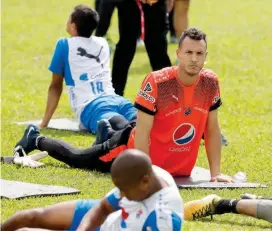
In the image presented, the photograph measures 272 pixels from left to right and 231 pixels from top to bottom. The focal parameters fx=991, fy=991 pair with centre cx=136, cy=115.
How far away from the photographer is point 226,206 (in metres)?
6.59

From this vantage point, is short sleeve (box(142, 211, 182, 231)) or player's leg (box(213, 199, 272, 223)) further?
player's leg (box(213, 199, 272, 223))

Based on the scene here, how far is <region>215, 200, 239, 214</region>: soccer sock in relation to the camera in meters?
6.57

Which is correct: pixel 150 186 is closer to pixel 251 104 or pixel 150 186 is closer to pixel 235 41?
pixel 251 104

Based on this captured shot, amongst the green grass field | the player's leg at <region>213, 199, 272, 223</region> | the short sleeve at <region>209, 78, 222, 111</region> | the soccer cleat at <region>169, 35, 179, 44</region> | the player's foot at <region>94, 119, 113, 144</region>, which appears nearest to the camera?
the player's leg at <region>213, 199, 272, 223</region>

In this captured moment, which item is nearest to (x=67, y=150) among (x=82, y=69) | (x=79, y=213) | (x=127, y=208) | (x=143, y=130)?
(x=143, y=130)

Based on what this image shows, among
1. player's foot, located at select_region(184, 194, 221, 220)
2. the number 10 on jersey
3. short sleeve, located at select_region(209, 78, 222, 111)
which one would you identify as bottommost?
player's foot, located at select_region(184, 194, 221, 220)

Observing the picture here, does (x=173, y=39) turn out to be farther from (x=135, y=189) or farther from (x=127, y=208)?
(x=135, y=189)

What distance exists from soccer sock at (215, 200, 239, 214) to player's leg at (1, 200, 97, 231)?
1.23 metres

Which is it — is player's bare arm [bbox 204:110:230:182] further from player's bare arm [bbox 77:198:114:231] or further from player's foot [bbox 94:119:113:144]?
player's bare arm [bbox 77:198:114:231]

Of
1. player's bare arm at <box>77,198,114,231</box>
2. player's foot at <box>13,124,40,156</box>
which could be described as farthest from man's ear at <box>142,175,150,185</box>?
player's foot at <box>13,124,40,156</box>

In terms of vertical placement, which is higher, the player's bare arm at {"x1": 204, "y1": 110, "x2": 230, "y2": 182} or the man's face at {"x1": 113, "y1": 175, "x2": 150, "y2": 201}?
the man's face at {"x1": 113, "y1": 175, "x2": 150, "y2": 201}

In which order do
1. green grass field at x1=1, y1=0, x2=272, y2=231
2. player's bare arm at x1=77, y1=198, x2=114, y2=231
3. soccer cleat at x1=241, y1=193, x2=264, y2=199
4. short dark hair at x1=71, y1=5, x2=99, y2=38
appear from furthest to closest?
short dark hair at x1=71, y1=5, x2=99, y2=38 < green grass field at x1=1, y1=0, x2=272, y2=231 < soccer cleat at x1=241, y1=193, x2=264, y2=199 < player's bare arm at x1=77, y1=198, x2=114, y2=231

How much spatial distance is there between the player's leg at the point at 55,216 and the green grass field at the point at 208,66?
0.66 metres

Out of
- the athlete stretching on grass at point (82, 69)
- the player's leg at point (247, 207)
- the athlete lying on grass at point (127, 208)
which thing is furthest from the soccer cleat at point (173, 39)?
the athlete lying on grass at point (127, 208)
